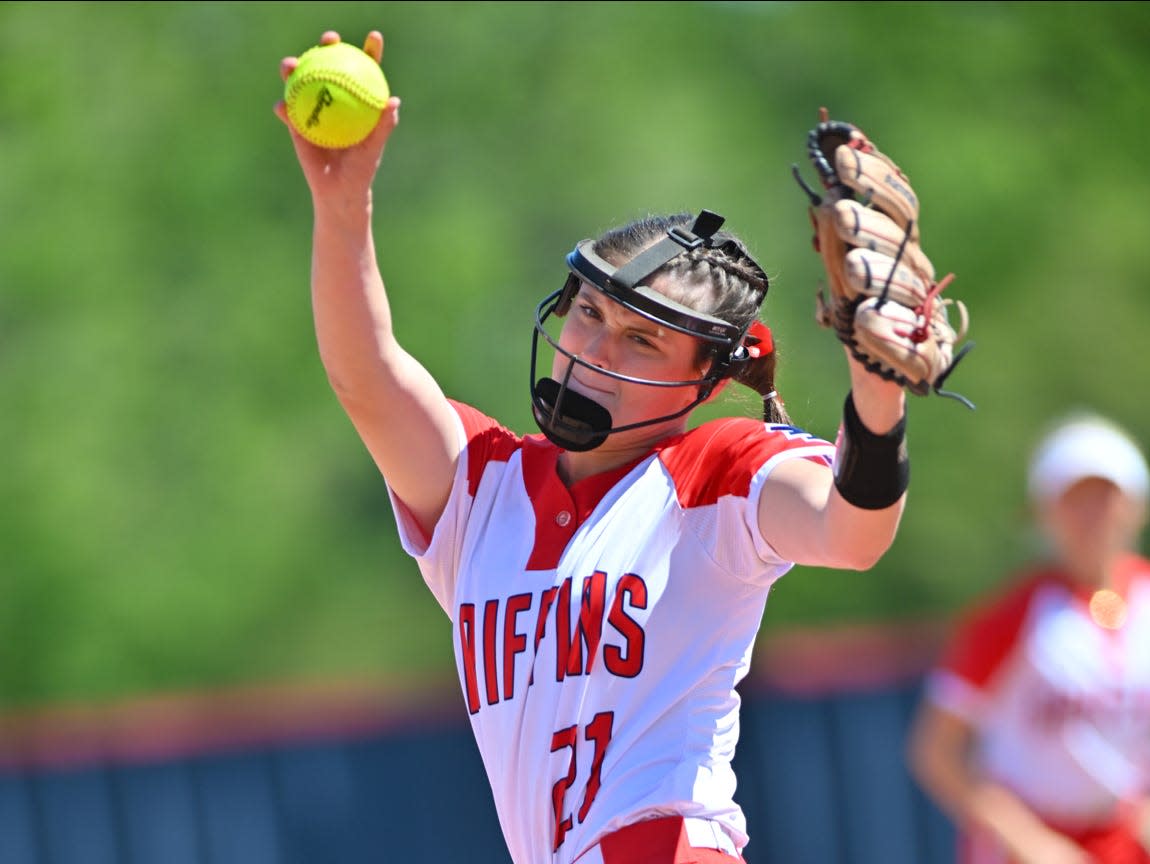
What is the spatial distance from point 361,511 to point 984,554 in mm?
4730

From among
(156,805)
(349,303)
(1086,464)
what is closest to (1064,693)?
(1086,464)

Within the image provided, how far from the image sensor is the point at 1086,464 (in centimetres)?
493

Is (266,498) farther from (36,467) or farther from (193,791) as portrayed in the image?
(193,791)

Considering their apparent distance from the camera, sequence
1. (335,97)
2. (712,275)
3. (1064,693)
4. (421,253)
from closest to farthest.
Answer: (335,97), (712,275), (1064,693), (421,253)

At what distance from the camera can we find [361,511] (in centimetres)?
1306

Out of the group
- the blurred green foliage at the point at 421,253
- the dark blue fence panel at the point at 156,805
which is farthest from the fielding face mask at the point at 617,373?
the blurred green foliage at the point at 421,253

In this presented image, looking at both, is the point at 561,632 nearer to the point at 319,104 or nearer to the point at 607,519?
the point at 607,519

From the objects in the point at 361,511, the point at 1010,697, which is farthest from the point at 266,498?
the point at 1010,697

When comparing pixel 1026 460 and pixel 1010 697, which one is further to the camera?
pixel 1026 460

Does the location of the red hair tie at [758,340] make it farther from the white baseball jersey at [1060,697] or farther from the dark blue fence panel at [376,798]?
the dark blue fence panel at [376,798]

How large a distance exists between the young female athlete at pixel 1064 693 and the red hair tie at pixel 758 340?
1989 mm

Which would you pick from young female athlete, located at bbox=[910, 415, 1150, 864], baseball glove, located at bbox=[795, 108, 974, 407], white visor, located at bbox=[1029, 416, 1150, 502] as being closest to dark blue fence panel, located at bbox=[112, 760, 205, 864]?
young female athlete, located at bbox=[910, 415, 1150, 864]

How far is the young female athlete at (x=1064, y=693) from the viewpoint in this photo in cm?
484

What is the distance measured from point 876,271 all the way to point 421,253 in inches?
420
